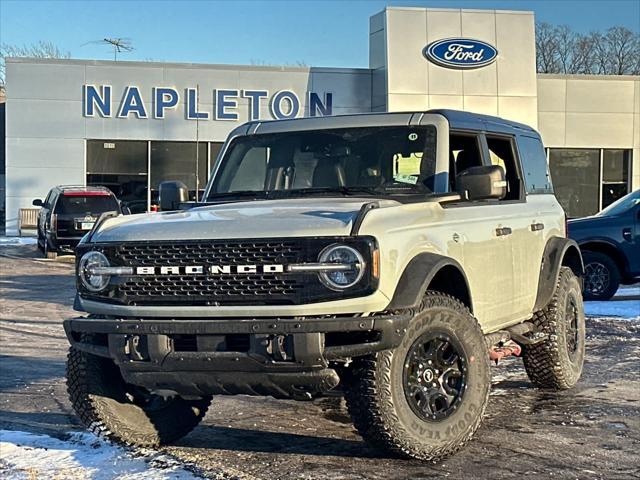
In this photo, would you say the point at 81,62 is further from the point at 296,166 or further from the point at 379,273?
the point at 379,273

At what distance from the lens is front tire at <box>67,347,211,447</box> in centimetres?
501

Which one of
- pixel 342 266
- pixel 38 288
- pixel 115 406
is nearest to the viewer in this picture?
pixel 342 266

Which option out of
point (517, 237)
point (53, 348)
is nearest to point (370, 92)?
point (53, 348)

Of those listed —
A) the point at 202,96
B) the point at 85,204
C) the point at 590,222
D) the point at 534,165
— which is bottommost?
the point at 590,222

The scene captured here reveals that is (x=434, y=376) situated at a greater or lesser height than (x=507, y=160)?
lesser

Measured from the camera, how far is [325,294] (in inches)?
170

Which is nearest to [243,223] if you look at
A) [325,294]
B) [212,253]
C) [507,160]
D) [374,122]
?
Result: [212,253]

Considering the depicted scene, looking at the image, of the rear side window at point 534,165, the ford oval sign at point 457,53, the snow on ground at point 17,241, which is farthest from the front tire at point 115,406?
the ford oval sign at point 457,53

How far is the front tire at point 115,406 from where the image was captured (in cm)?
501

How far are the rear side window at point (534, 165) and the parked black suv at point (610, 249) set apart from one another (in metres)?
5.90

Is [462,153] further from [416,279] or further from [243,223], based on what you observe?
[243,223]

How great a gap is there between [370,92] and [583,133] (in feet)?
24.3

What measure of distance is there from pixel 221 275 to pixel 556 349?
3370mm

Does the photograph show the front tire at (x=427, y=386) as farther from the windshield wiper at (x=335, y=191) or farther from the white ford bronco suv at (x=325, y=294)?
the windshield wiper at (x=335, y=191)
